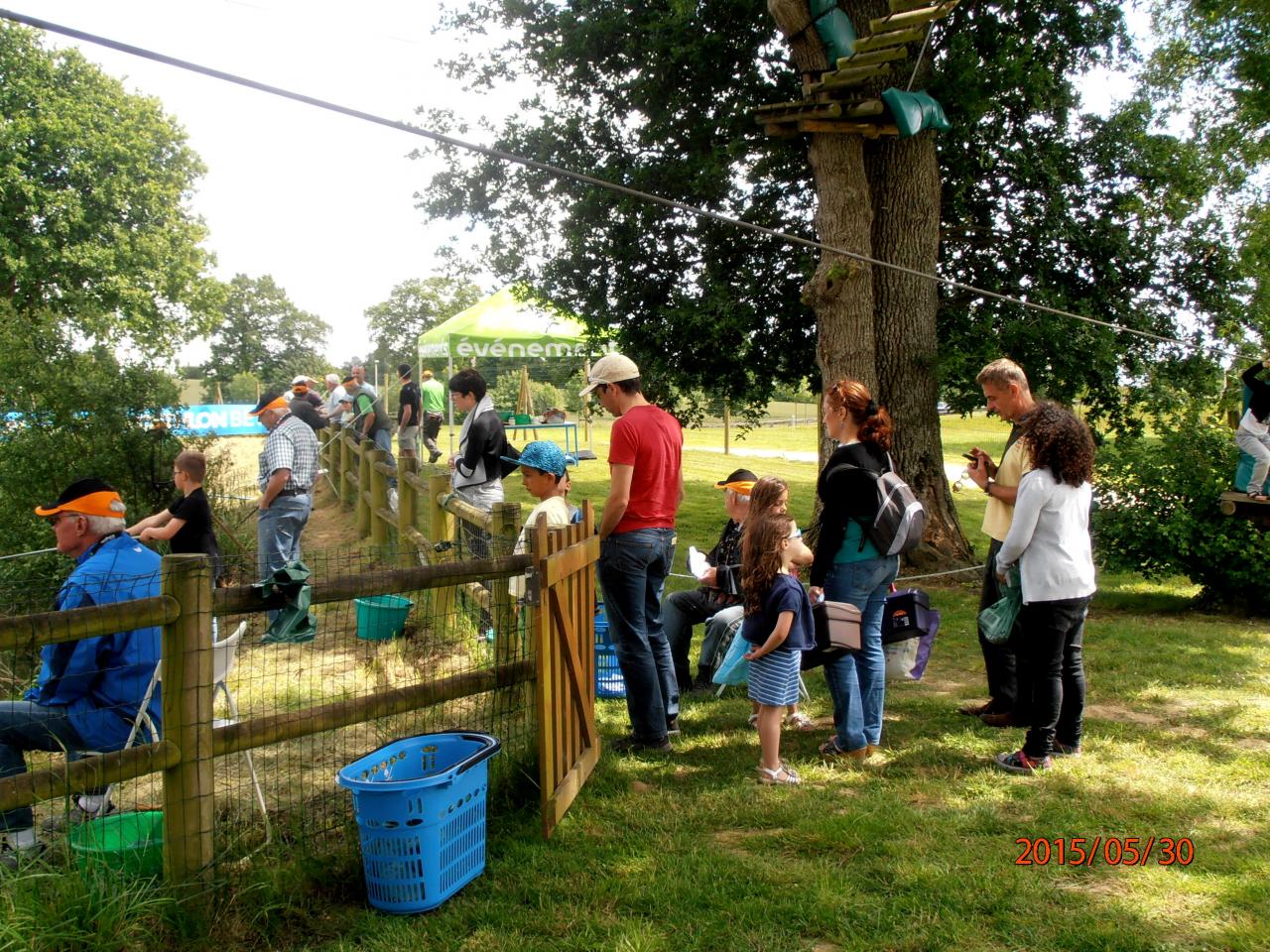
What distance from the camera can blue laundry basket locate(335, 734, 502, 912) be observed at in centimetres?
318

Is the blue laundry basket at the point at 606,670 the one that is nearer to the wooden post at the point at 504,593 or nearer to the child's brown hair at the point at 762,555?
the wooden post at the point at 504,593

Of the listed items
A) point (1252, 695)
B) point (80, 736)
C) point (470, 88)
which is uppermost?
point (470, 88)

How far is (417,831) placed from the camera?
320 cm

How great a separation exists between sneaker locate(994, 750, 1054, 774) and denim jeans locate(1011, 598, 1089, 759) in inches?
1.0

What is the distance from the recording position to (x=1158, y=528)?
8047mm

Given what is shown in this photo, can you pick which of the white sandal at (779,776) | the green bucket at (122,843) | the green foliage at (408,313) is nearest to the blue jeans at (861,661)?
the white sandal at (779,776)

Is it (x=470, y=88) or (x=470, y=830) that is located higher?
(x=470, y=88)

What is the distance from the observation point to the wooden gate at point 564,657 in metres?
3.68

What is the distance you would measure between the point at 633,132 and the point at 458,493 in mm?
5736

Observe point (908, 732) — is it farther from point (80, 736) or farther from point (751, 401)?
point (751, 401)

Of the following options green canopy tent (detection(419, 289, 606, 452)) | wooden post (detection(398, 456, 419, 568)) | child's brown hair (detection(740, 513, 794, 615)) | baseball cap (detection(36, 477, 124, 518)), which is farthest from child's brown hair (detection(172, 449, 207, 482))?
green canopy tent (detection(419, 289, 606, 452))

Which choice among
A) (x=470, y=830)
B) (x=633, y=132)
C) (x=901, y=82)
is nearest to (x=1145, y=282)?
(x=901, y=82)

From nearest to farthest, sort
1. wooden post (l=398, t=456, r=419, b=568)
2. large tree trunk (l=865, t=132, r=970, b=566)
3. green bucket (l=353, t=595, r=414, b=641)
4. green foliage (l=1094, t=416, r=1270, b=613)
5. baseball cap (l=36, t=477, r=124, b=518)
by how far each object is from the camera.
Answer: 1. baseball cap (l=36, t=477, r=124, b=518)
2. green bucket (l=353, t=595, r=414, b=641)
3. green foliage (l=1094, t=416, r=1270, b=613)
4. wooden post (l=398, t=456, r=419, b=568)
5. large tree trunk (l=865, t=132, r=970, b=566)

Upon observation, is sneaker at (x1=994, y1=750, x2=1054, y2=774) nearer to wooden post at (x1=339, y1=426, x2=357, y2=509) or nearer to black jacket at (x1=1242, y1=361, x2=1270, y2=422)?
black jacket at (x1=1242, y1=361, x2=1270, y2=422)
